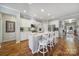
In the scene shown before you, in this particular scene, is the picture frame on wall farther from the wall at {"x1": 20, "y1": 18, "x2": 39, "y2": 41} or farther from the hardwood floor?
the hardwood floor

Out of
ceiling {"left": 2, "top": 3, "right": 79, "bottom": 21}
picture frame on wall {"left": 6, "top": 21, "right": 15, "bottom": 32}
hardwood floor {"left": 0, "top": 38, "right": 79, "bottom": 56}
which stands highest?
ceiling {"left": 2, "top": 3, "right": 79, "bottom": 21}

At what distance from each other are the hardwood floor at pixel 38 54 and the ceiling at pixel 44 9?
0.63 m

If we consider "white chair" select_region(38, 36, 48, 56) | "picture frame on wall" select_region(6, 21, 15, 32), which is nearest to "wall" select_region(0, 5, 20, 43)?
"picture frame on wall" select_region(6, 21, 15, 32)

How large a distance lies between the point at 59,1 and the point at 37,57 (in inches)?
54.7

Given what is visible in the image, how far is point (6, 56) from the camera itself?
2555 millimetres

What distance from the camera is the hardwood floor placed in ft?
8.19

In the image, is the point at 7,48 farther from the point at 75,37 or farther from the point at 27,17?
the point at 75,37

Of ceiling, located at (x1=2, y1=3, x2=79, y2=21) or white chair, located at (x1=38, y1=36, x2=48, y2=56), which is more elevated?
ceiling, located at (x1=2, y1=3, x2=79, y2=21)

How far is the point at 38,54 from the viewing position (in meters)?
2.53

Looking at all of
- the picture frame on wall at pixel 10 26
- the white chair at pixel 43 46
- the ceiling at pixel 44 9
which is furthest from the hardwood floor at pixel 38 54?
the ceiling at pixel 44 9

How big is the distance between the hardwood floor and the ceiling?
2.08 feet

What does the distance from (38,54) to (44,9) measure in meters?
1.04

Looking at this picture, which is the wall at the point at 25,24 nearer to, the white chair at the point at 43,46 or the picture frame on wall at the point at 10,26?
the picture frame on wall at the point at 10,26

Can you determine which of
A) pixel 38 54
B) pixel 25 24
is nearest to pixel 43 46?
pixel 38 54
